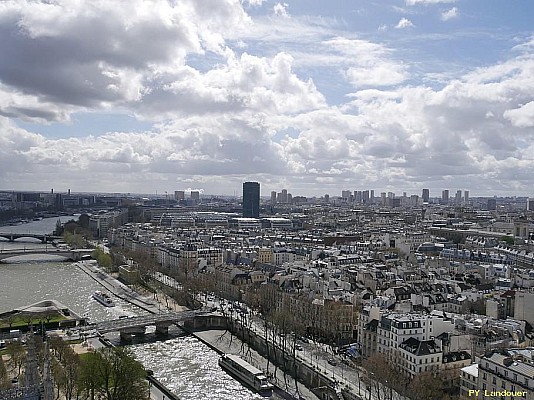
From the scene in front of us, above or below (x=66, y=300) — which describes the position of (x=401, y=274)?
above

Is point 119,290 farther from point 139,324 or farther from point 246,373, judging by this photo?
point 246,373

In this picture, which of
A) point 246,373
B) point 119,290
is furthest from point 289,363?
point 119,290

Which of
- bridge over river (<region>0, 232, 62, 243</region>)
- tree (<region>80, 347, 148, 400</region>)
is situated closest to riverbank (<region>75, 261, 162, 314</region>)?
tree (<region>80, 347, 148, 400</region>)

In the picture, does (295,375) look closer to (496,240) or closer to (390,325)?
(390,325)

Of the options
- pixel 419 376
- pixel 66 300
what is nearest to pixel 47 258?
pixel 66 300

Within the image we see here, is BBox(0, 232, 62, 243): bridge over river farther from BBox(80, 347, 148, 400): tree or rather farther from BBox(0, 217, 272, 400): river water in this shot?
BBox(80, 347, 148, 400): tree

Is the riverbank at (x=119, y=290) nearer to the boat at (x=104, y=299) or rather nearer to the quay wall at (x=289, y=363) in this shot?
the boat at (x=104, y=299)
